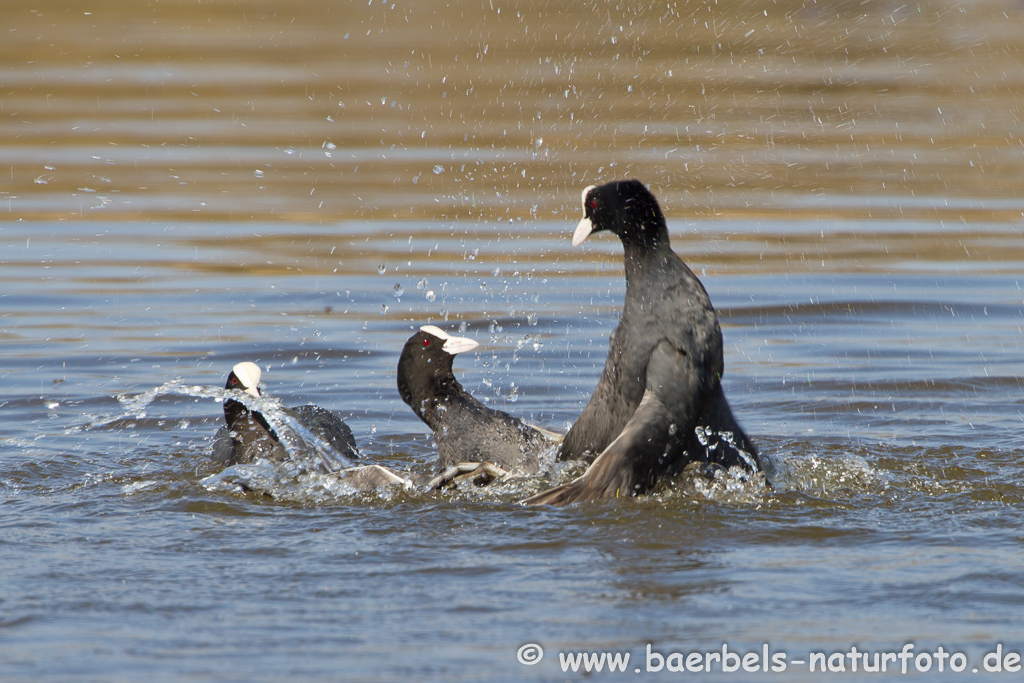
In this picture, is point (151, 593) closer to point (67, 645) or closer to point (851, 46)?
point (67, 645)

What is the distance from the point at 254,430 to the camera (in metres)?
5.68

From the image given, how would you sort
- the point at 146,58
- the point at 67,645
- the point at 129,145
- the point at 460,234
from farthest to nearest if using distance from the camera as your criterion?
the point at 146,58 < the point at 129,145 < the point at 460,234 < the point at 67,645

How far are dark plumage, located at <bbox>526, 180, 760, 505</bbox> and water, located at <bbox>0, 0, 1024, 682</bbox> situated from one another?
161 millimetres

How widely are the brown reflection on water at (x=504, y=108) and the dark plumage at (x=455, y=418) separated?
4803 mm

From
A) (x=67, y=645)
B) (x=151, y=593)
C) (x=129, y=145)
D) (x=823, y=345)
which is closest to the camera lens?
(x=67, y=645)

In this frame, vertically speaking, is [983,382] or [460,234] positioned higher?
[460,234]

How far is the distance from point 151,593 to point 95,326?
439 cm

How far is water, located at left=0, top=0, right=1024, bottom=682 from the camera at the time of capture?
375 cm

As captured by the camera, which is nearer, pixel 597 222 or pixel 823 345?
pixel 597 222

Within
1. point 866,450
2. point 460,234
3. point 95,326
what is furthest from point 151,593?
point 460,234

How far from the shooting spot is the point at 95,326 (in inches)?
315

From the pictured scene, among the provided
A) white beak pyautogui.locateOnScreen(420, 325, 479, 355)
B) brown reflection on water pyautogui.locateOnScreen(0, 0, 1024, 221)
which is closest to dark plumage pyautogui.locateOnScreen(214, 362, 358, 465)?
white beak pyautogui.locateOnScreen(420, 325, 479, 355)

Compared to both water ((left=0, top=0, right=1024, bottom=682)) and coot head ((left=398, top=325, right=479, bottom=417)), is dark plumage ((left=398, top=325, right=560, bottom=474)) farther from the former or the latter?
water ((left=0, top=0, right=1024, bottom=682))

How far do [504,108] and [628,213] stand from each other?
31.1ft
